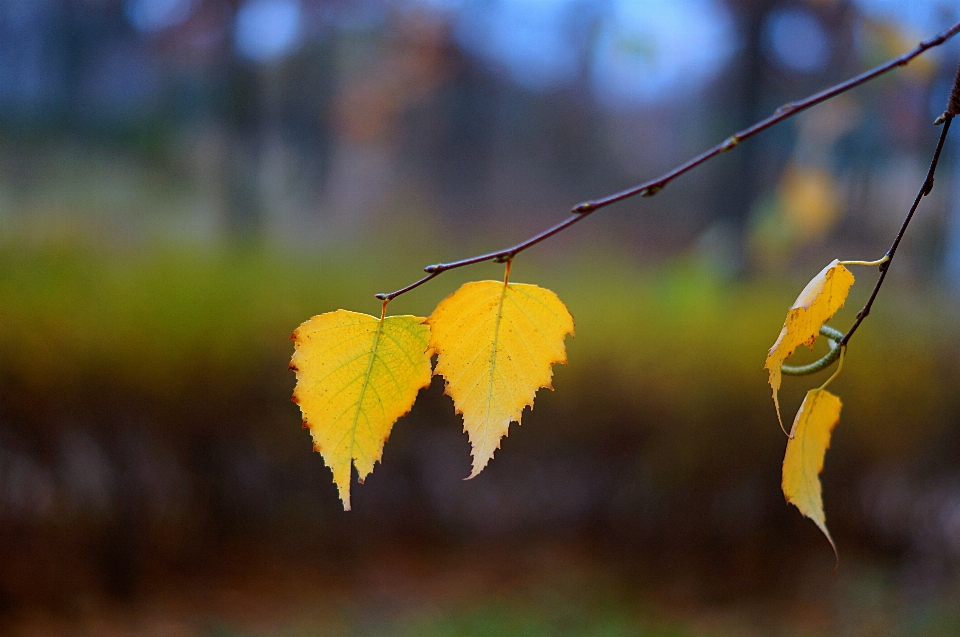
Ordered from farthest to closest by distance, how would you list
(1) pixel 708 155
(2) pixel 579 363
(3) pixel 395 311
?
(2) pixel 579 363, (3) pixel 395 311, (1) pixel 708 155

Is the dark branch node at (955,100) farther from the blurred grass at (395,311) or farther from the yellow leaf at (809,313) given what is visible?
the blurred grass at (395,311)

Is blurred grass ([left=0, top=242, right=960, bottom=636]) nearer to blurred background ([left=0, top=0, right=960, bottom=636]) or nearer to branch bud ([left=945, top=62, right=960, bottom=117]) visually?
blurred background ([left=0, top=0, right=960, bottom=636])

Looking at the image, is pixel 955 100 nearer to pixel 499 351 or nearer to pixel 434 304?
pixel 499 351

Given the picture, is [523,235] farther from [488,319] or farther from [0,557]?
[488,319]

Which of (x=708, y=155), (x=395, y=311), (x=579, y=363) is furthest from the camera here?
(x=579, y=363)

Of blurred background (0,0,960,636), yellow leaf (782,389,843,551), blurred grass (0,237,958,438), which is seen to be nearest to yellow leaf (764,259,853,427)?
yellow leaf (782,389,843,551)

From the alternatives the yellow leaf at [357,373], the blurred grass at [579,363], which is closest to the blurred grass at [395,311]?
the blurred grass at [579,363]

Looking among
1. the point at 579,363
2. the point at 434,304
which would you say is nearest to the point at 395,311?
the point at 434,304
